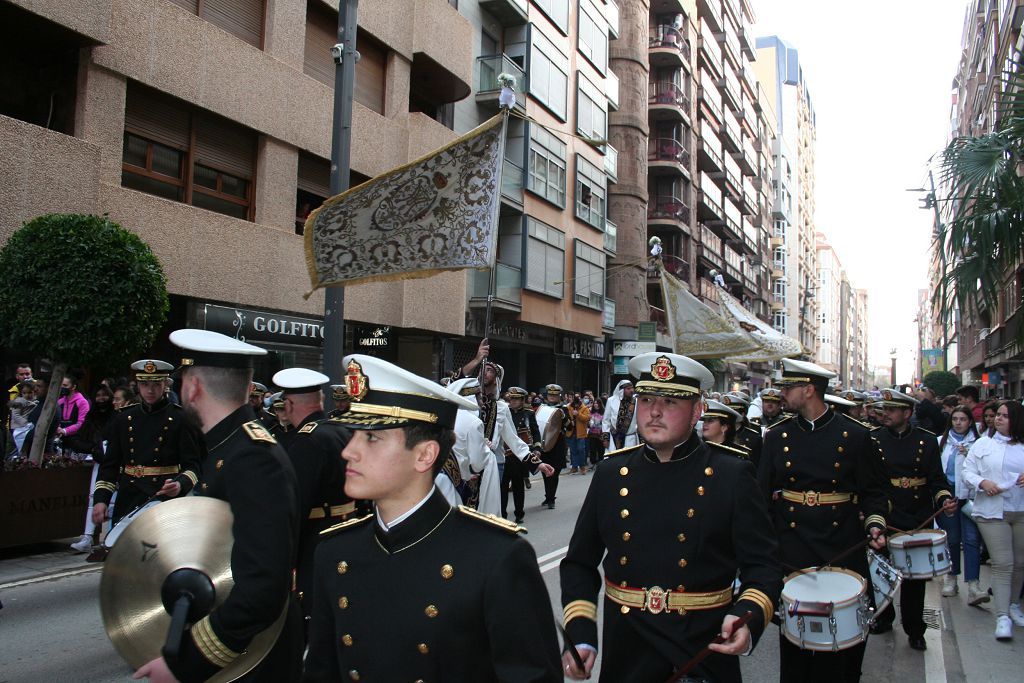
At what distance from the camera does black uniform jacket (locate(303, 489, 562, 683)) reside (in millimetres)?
2545

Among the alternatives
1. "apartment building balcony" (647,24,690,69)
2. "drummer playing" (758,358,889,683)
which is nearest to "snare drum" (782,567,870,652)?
"drummer playing" (758,358,889,683)

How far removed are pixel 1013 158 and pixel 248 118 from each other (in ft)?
41.3

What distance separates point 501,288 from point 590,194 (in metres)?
8.82

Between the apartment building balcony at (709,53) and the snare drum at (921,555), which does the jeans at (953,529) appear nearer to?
the snare drum at (921,555)

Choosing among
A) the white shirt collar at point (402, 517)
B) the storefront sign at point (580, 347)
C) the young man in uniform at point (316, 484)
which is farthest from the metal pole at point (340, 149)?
the storefront sign at point (580, 347)

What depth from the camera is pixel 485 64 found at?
1044 inches

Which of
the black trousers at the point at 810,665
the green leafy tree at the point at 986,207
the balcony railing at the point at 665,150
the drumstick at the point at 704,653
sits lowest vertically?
the black trousers at the point at 810,665

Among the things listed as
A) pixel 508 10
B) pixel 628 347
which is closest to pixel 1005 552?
pixel 508 10

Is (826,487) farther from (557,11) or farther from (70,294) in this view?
(557,11)

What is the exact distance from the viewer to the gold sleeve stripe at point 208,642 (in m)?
2.82

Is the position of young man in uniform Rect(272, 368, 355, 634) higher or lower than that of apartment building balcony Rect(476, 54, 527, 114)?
lower

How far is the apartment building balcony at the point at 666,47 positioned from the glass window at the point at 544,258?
57.8 feet

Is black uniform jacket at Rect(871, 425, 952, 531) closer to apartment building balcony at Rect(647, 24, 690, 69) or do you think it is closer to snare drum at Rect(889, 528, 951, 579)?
snare drum at Rect(889, 528, 951, 579)

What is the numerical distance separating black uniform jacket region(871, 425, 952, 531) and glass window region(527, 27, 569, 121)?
71.8ft
